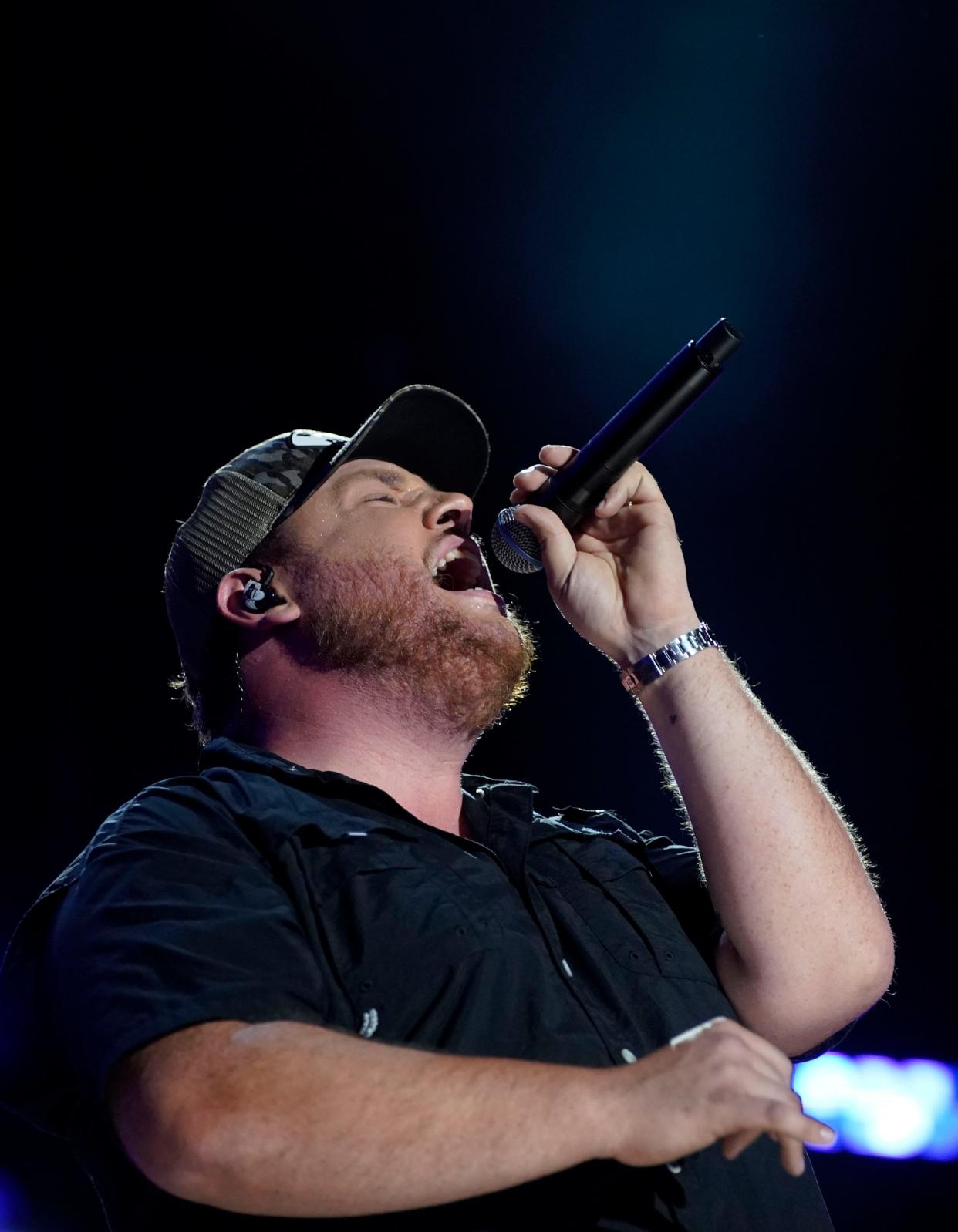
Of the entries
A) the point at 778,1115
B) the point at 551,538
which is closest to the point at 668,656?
the point at 551,538

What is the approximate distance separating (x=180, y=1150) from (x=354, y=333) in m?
2.64

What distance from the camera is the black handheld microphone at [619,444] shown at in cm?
160

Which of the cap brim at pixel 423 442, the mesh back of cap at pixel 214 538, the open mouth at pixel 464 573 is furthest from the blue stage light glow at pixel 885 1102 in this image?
the mesh back of cap at pixel 214 538

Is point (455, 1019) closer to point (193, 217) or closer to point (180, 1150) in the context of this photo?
point (180, 1150)

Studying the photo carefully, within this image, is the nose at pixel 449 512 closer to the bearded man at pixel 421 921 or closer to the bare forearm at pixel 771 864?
the bearded man at pixel 421 921

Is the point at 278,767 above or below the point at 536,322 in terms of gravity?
below

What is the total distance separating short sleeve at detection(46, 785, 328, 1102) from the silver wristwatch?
2.30 ft

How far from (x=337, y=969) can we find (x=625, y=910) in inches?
20.7

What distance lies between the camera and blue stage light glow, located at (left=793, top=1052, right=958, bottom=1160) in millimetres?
2932

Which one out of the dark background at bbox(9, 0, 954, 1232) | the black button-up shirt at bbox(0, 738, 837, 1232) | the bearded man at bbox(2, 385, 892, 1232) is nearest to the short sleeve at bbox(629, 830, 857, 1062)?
the bearded man at bbox(2, 385, 892, 1232)

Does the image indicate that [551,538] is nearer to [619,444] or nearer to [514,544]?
[514,544]

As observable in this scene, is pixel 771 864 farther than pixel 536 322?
No

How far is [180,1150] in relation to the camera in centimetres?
93

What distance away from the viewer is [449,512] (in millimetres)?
1940
